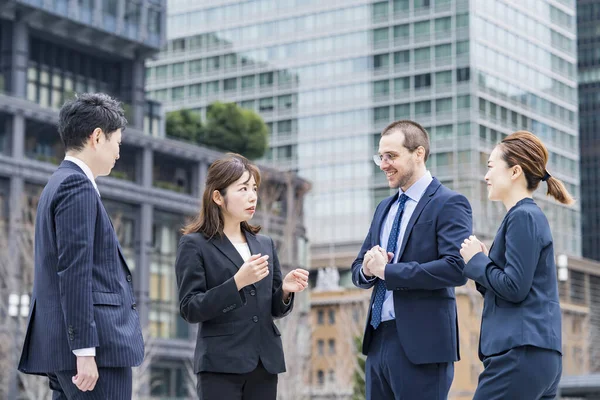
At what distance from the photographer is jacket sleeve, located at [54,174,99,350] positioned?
17.4 feet

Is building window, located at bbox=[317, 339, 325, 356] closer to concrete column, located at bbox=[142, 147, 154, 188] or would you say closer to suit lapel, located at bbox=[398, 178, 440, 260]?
concrete column, located at bbox=[142, 147, 154, 188]

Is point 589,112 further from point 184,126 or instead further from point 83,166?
point 83,166

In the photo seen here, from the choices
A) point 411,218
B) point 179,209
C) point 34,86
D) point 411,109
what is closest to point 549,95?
point 411,109

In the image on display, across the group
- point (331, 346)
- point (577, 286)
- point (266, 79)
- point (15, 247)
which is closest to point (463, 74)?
point (266, 79)

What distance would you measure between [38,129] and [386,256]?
140ft

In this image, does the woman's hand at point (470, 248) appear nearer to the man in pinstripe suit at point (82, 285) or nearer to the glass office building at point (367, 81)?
the man in pinstripe suit at point (82, 285)

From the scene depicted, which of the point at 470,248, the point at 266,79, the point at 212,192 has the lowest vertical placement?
the point at 470,248

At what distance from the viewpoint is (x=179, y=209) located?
53.3 m

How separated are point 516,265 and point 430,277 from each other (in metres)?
0.59

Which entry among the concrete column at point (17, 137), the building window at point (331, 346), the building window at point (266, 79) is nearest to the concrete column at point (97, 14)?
the concrete column at point (17, 137)

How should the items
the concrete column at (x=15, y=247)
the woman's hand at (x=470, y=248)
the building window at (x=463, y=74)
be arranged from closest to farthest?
1. the woman's hand at (x=470, y=248)
2. the concrete column at (x=15, y=247)
3. the building window at (x=463, y=74)

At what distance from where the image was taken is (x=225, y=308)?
6.06m

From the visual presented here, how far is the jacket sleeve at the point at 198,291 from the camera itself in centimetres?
Result: 602

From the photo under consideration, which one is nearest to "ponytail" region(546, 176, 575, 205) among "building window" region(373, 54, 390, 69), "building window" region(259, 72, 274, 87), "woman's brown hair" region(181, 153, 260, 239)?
"woman's brown hair" region(181, 153, 260, 239)
